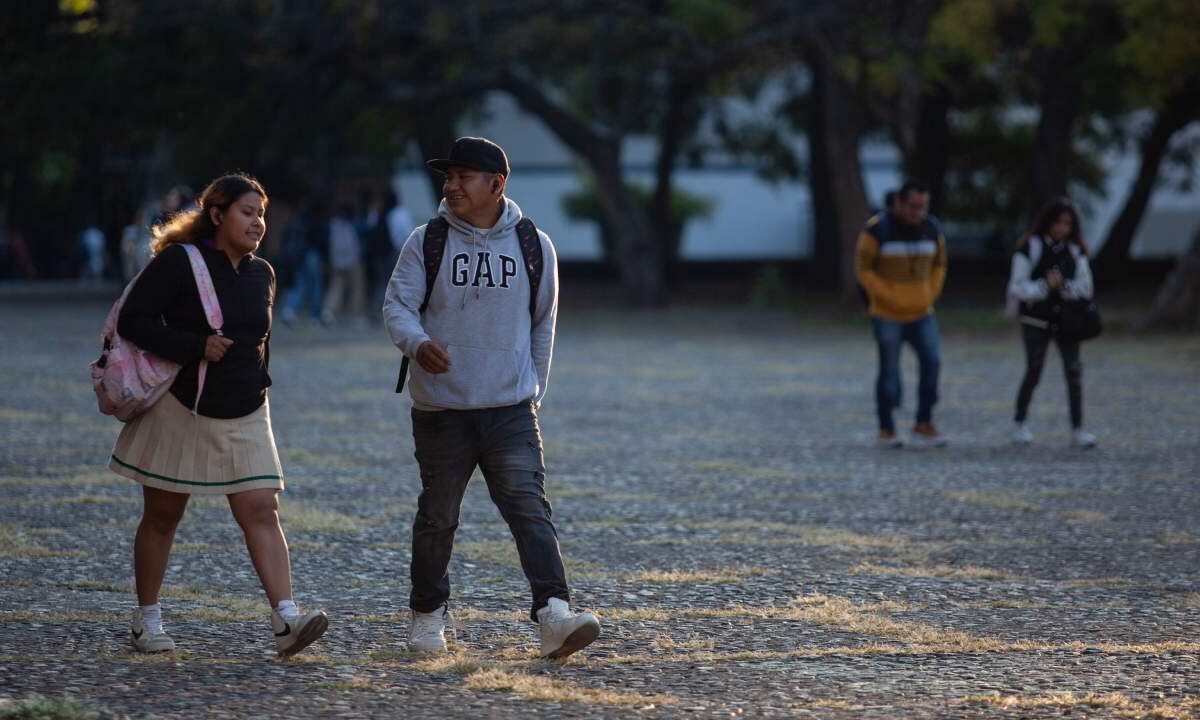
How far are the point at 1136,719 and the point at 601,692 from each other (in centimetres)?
148

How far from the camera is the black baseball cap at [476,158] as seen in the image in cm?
565

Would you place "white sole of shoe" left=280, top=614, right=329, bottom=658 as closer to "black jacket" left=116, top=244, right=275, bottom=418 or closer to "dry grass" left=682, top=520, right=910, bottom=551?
"black jacket" left=116, top=244, right=275, bottom=418

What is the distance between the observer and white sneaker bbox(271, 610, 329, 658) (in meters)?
5.46

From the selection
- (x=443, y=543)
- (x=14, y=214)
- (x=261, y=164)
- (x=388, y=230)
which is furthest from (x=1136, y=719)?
(x=14, y=214)

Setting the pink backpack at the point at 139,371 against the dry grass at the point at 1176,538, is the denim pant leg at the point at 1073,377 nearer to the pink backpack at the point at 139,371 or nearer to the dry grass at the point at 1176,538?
the dry grass at the point at 1176,538

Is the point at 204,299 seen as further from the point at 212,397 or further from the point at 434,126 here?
the point at 434,126

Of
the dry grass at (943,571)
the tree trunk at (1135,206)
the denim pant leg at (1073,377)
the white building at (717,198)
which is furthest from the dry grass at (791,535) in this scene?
the white building at (717,198)

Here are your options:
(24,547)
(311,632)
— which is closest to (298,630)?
(311,632)

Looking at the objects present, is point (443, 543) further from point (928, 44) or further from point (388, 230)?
point (928, 44)

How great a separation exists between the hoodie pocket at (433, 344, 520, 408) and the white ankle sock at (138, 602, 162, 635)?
113 cm

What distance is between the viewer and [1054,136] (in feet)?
96.3

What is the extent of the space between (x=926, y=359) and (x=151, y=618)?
7317 millimetres

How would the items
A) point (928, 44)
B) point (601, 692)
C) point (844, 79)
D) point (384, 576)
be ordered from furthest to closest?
point (844, 79), point (928, 44), point (384, 576), point (601, 692)

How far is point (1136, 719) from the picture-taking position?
191 inches
